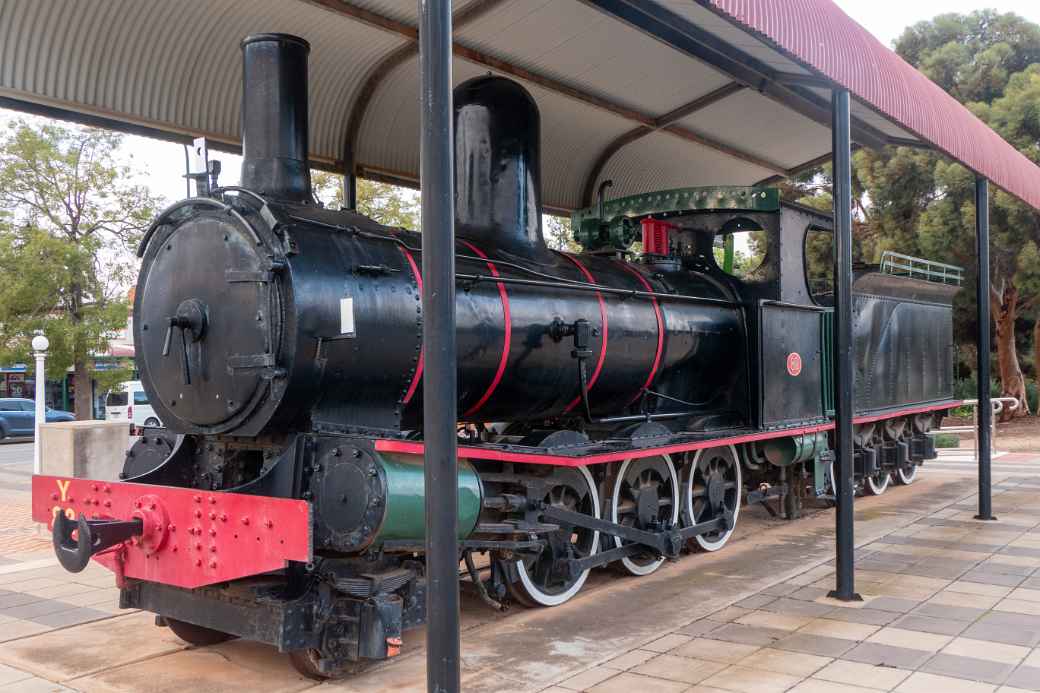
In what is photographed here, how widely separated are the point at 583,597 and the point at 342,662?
2.27 m

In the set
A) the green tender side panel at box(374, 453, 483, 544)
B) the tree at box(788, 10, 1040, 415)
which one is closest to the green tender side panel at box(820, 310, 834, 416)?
the green tender side panel at box(374, 453, 483, 544)

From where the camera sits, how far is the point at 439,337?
3.17 m

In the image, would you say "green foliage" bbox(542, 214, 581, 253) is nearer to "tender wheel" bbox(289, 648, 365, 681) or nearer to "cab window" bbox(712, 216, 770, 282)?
"cab window" bbox(712, 216, 770, 282)

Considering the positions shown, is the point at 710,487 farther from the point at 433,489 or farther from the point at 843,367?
the point at 433,489

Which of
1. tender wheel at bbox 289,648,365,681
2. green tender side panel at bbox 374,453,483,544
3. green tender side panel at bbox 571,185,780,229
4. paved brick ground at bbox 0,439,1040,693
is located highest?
green tender side panel at bbox 571,185,780,229

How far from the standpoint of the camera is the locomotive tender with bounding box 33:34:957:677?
439 cm

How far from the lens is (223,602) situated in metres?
4.48

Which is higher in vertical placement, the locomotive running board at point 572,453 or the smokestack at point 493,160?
the smokestack at point 493,160

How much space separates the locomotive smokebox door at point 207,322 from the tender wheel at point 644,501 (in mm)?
3025

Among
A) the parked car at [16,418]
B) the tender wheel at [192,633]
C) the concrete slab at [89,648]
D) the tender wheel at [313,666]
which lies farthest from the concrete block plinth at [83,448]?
the parked car at [16,418]

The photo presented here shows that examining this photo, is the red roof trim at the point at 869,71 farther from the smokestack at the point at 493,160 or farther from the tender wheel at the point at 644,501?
the tender wheel at the point at 644,501

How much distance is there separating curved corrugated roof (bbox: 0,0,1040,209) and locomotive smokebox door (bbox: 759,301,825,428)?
5.88 feet

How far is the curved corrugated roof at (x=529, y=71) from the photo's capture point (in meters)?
5.78

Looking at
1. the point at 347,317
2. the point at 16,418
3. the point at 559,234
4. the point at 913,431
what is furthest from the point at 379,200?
the point at 347,317
